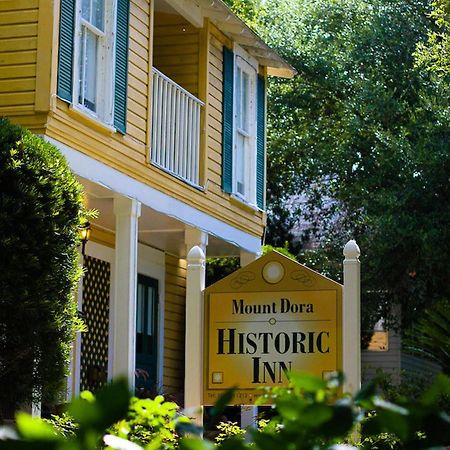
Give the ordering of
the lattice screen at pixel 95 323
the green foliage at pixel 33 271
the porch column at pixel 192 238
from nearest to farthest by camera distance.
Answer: the green foliage at pixel 33 271 < the porch column at pixel 192 238 < the lattice screen at pixel 95 323

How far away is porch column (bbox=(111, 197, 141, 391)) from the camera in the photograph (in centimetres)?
1227

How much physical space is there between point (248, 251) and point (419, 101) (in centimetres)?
578

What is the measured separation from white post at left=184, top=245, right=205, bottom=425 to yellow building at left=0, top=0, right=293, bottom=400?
1916 mm

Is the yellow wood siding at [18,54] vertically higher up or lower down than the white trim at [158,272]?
higher up

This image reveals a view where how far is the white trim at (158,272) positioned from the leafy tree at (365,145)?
4292 millimetres

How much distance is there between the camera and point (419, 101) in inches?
795

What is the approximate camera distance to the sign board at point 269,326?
9578mm

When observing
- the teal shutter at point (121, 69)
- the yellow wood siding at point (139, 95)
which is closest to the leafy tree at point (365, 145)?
the yellow wood siding at point (139, 95)

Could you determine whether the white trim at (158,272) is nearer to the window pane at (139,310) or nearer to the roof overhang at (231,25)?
the window pane at (139,310)

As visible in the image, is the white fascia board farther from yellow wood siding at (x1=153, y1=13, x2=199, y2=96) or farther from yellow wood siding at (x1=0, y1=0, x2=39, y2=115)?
yellow wood siding at (x1=153, y1=13, x2=199, y2=96)

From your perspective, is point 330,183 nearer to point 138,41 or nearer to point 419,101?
point 419,101

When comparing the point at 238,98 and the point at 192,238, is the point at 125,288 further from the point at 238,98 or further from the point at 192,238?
the point at 238,98

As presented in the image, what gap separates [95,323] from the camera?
15.0 metres

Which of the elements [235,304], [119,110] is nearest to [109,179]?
[119,110]
